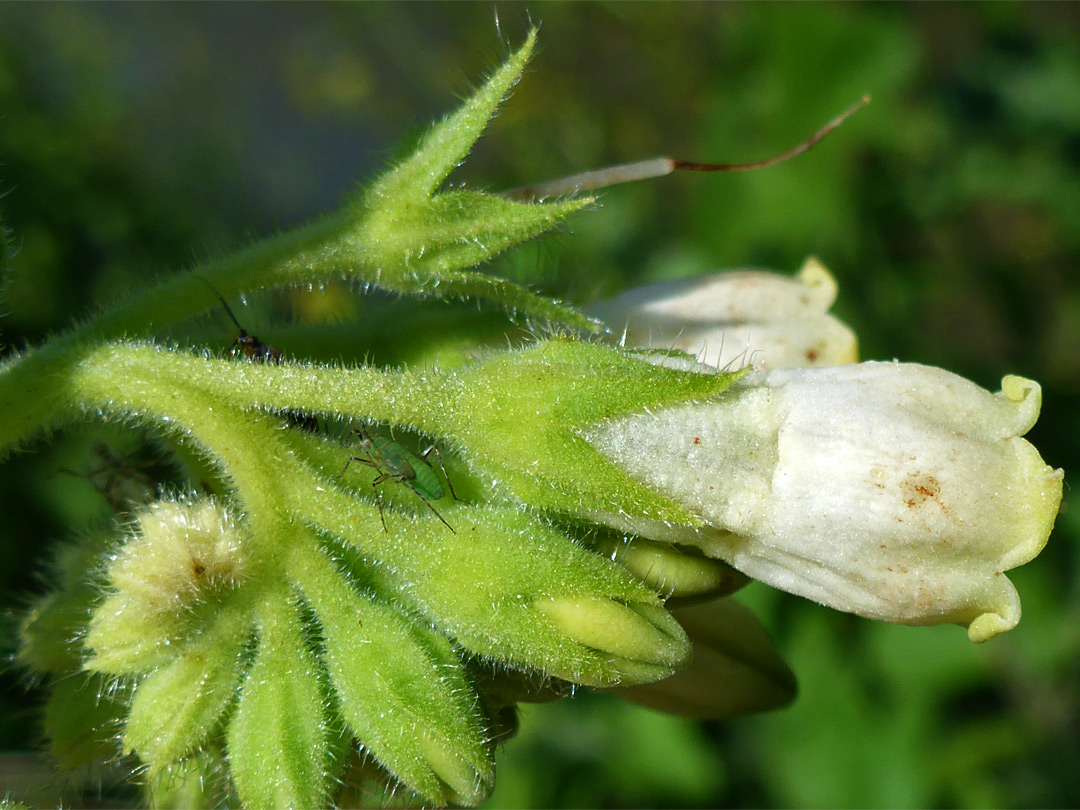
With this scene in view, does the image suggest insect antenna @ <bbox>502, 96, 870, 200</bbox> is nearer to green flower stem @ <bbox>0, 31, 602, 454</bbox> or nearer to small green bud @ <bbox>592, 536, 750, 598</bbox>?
green flower stem @ <bbox>0, 31, 602, 454</bbox>

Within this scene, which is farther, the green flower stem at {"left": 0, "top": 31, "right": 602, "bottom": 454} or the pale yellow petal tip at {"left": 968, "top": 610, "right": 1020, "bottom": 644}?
the green flower stem at {"left": 0, "top": 31, "right": 602, "bottom": 454}

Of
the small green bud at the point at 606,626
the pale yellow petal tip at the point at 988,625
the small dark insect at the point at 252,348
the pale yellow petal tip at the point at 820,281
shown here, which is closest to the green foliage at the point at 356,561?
the small green bud at the point at 606,626

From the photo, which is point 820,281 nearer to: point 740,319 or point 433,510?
point 740,319

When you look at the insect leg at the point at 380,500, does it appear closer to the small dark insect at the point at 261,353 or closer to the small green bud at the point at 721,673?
the small dark insect at the point at 261,353

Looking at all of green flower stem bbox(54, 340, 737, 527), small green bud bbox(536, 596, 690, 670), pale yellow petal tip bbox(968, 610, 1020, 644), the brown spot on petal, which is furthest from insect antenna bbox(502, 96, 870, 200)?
pale yellow petal tip bbox(968, 610, 1020, 644)

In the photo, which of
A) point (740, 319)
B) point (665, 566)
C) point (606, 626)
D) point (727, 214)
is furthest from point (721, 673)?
point (727, 214)

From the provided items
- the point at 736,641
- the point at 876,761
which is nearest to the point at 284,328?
the point at 736,641

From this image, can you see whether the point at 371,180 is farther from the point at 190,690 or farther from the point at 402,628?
the point at 190,690
